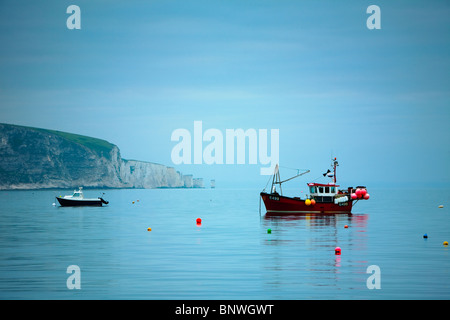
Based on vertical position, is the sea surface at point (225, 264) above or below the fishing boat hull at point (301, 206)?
below

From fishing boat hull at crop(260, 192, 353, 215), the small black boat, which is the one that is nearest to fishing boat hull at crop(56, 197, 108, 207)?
the small black boat

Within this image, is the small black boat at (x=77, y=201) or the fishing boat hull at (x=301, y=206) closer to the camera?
the fishing boat hull at (x=301, y=206)

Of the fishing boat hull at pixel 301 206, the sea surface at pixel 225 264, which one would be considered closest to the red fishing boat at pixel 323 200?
the fishing boat hull at pixel 301 206

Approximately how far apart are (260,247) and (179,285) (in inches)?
714

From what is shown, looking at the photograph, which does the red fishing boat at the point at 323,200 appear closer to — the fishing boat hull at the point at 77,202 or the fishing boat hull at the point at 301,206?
the fishing boat hull at the point at 301,206

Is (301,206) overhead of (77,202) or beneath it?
overhead

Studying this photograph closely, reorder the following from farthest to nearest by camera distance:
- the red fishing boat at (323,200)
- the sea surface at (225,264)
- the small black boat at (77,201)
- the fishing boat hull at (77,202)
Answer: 1. the fishing boat hull at (77,202)
2. the small black boat at (77,201)
3. the red fishing boat at (323,200)
4. the sea surface at (225,264)

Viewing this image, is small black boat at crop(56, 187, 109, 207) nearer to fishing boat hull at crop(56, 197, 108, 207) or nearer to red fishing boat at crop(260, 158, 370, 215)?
fishing boat hull at crop(56, 197, 108, 207)

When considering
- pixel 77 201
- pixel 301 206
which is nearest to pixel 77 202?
pixel 77 201

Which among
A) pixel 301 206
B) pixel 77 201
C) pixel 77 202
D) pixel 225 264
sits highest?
pixel 301 206

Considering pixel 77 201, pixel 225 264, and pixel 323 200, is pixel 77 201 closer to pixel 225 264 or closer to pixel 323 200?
pixel 323 200

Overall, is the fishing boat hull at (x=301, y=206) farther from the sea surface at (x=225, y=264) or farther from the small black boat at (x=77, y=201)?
the small black boat at (x=77, y=201)

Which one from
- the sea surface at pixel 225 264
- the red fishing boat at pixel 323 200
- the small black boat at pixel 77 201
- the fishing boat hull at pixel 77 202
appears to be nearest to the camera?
the sea surface at pixel 225 264
